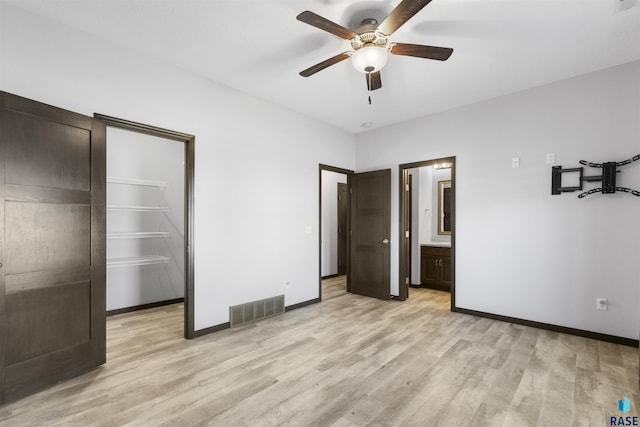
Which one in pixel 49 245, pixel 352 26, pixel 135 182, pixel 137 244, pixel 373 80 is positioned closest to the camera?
pixel 49 245

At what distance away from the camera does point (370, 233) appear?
17.3ft

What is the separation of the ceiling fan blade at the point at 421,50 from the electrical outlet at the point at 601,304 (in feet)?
10.4

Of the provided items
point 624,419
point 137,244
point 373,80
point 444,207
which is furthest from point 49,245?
point 444,207

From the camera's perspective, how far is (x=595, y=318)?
10.8 ft

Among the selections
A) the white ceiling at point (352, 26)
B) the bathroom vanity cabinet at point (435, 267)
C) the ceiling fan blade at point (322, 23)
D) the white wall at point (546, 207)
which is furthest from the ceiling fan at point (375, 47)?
the bathroom vanity cabinet at point (435, 267)

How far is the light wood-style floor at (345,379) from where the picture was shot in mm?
2000

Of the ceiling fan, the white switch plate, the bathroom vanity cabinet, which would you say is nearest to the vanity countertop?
the bathroom vanity cabinet

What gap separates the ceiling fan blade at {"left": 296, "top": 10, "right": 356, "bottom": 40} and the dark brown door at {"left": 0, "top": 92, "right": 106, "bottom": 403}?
81.8 inches

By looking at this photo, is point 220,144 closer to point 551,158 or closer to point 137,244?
point 137,244

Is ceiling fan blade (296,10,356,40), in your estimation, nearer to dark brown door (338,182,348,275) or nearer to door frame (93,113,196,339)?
door frame (93,113,196,339)

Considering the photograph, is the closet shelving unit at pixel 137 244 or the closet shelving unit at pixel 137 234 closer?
the closet shelving unit at pixel 137 234

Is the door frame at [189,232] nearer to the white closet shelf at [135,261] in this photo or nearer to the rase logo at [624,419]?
the white closet shelf at [135,261]

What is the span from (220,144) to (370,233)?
9.71 feet

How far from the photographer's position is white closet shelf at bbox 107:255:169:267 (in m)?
3.93
